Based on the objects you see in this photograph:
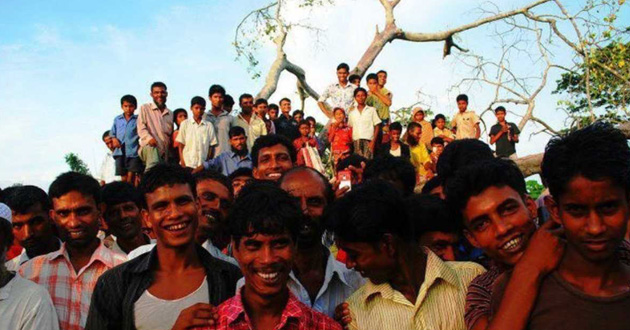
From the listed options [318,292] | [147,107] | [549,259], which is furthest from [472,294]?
[147,107]

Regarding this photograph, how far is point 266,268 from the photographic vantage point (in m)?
2.54

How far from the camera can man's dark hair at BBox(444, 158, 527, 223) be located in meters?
2.52

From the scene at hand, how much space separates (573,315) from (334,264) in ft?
4.85

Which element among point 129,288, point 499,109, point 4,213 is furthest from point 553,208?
point 499,109

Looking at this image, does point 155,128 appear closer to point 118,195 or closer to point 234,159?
point 234,159

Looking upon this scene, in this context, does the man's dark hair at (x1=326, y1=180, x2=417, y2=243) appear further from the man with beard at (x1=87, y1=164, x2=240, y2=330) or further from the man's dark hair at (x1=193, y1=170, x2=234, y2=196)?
the man's dark hair at (x1=193, y1=170, x2=234, y2=196)

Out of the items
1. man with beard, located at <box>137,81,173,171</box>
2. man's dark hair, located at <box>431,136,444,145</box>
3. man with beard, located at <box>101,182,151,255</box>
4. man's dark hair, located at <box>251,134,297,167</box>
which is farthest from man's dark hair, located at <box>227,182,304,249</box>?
man's dark hair, located at <box>431,136,444,145</box>

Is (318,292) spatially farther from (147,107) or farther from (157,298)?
(147,107)

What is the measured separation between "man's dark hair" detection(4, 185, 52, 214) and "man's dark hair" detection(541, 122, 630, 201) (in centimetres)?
337

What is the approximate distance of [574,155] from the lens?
1.98m

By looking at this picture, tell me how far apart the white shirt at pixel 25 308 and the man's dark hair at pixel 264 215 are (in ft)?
3.30

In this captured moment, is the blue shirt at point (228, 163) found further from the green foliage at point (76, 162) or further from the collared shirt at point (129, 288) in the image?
the green foliage at point (76, 162)

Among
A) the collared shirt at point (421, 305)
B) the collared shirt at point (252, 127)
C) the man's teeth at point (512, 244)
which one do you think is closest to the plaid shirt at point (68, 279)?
the collared shirt at point (421, 305)

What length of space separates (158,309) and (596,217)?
1.91m
